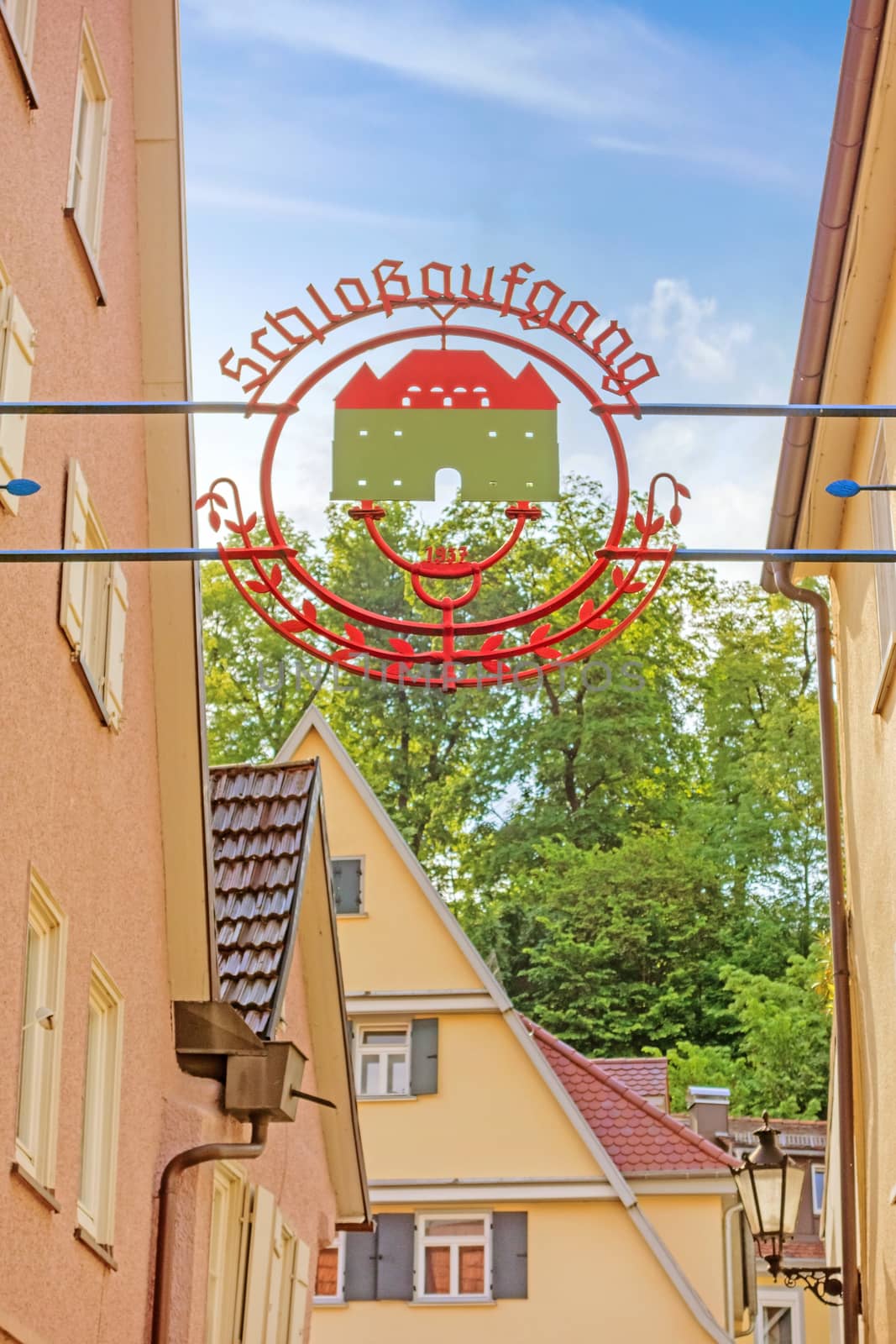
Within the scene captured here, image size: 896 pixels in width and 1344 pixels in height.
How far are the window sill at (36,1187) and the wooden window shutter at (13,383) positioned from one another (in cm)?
266

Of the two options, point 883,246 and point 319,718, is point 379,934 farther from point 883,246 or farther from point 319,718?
point 883,246

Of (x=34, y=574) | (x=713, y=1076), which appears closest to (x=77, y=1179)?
(x=34, y=574)

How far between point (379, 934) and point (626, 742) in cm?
2156

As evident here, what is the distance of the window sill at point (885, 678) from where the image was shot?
1132 cm

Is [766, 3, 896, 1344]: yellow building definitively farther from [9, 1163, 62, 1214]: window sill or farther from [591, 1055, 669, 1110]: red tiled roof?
[591, 1055, 669, 1110]: red tiled roof

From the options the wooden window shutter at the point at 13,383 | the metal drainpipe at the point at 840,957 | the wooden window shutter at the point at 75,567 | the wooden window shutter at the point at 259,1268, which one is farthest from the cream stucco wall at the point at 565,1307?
the wooden window shutter at the point at 13,383

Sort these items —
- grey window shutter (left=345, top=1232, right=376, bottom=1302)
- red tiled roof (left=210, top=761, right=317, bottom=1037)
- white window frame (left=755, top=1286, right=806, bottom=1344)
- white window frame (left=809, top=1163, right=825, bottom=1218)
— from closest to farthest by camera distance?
red tiled roof (left=210, top=761, right=317, bottom=1037) → grey window shutter (left=345, top=1232, right=376, bottom=1302) → white window frame (left=755, top=1286, right=806, bottom=1344) → white window frame (left=809, top=1163, right=825, bottom=1218)

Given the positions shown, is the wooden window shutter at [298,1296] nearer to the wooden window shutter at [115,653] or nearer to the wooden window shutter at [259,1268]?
the wooden window shutter at [259,1268]

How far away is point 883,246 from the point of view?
435 inches

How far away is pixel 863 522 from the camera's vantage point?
43.0ft

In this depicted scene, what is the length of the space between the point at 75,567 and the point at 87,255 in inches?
59.6

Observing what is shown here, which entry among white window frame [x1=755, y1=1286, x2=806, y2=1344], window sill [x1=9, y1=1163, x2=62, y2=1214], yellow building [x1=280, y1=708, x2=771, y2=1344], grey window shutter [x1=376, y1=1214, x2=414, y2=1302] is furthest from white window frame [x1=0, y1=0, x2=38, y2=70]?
white window frame [x1=755, y1=1286, x2=806, y2=1344]

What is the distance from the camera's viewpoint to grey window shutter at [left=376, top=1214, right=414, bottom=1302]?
21469mm

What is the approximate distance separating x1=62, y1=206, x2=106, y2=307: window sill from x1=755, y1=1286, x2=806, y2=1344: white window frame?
2327cm
